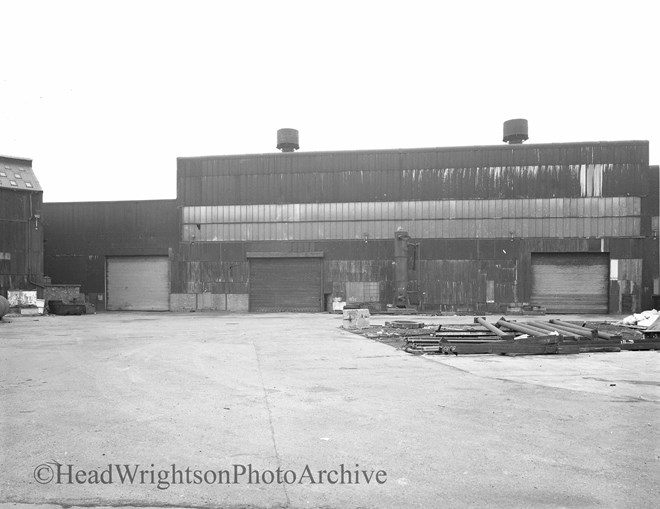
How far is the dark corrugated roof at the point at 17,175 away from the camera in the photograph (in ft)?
109

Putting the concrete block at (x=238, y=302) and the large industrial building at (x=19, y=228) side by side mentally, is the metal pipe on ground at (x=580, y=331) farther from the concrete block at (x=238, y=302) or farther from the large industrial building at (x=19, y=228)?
the large industrial building at (x=19, y=228)

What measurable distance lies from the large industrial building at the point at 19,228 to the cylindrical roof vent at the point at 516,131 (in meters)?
31.8

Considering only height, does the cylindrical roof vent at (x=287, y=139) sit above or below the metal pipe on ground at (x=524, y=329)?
above

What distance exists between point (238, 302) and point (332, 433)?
3037 centimetres

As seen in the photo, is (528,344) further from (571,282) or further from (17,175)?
(17,175)

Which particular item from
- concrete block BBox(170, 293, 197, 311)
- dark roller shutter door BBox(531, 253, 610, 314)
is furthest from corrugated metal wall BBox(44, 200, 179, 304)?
dark roller shutter door BBox(531, 253, 610, 314)

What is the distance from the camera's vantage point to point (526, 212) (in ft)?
112

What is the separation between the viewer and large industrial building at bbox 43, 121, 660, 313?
3362cm

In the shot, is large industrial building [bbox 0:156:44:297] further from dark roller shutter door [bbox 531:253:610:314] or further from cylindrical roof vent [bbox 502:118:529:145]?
cylindrical roof vent [bbox 502:118:529:145]

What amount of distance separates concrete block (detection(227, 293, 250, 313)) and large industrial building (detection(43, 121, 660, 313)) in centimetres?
10

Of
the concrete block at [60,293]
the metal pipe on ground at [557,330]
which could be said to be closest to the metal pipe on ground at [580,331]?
the metal pipe on ground at [557,330]

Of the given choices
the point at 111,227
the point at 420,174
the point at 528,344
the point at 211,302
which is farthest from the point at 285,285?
the point at 528,344

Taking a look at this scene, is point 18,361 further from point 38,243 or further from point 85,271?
point 85,271

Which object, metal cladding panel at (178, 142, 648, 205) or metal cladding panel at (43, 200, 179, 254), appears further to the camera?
metal cladding panel at (43, 200, 179, 254)
